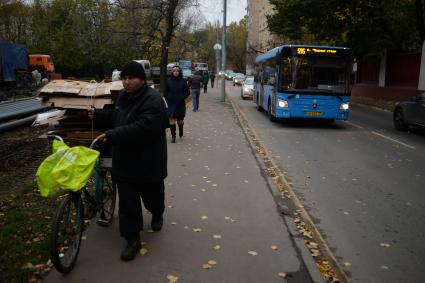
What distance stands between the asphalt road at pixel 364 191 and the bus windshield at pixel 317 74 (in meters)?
1.46

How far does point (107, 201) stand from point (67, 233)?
114 cm

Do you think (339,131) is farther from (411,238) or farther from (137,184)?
(137,184)

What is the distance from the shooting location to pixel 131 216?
181 inches

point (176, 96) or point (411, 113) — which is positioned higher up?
point (176, 96)

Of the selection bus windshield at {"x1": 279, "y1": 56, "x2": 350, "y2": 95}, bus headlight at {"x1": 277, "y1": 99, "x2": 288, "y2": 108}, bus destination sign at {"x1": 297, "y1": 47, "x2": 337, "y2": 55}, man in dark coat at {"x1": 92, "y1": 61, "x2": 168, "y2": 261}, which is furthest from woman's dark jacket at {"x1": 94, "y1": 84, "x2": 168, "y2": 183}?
bus destination sign at {"x1": 297, "y1": 47, "x2": 337, "y2": 55}

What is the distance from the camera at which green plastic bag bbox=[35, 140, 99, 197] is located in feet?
13.3

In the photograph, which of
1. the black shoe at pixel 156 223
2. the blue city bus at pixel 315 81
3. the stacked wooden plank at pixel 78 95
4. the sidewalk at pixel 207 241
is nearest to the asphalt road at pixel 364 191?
the sidewalk at pixel 207 241

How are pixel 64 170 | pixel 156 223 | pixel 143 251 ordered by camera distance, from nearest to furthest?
pixel 64 170, pixel 143 251, pixel 156 223

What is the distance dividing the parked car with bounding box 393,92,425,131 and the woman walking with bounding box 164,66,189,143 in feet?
23.2

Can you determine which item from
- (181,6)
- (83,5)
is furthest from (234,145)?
(83,5)

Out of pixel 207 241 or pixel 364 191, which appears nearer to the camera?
pixel 207 241

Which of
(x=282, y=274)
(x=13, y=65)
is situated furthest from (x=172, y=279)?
(x=13, y=65)

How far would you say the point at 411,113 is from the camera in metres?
14.7

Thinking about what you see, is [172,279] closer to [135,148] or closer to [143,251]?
[143,251]
